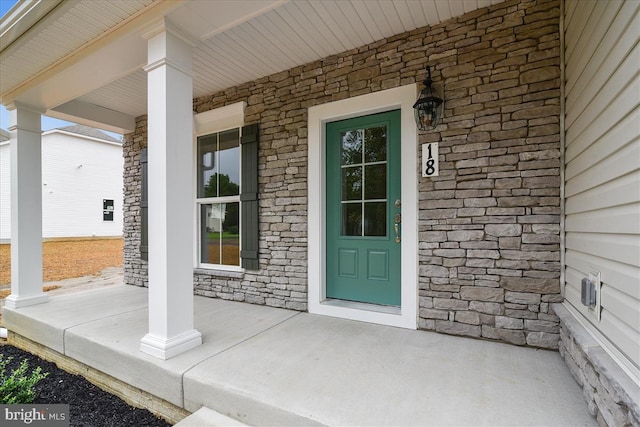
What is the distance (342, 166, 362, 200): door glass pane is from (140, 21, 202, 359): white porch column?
154cm

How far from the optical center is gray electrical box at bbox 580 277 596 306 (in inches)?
62.4

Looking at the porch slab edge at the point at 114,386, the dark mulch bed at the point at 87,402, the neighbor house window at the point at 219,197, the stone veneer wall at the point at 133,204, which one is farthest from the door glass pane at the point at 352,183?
the stone veneer wall at the point at 133,204

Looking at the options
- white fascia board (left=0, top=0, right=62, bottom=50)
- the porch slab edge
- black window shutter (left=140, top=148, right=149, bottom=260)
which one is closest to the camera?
the porch slab edge

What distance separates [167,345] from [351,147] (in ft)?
7.68

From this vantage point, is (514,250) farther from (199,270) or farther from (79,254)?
(79,254)

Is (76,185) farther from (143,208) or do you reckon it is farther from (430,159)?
(430,159)

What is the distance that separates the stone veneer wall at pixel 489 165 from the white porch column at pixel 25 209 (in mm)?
3593

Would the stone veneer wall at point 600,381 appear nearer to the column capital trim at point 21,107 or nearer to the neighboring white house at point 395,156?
the neighboring white house at point 395,156

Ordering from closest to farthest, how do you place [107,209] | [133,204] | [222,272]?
[222,272]
[133,204]
[107,209]

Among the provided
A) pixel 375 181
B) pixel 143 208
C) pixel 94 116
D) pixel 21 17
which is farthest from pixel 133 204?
pixel 375 181

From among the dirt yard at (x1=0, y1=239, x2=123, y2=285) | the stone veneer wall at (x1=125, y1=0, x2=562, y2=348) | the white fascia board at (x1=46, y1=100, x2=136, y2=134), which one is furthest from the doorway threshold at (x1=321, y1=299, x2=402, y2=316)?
the dirt yard at (x1=0, y1=239, x2=123, y2=285)

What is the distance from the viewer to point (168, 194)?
2.07 meters

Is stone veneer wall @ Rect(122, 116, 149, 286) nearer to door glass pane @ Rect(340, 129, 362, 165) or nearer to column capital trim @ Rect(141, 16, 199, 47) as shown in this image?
column capital trim @ Rect(141, 16, 199, 47)

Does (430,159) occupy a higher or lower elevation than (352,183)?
higher
